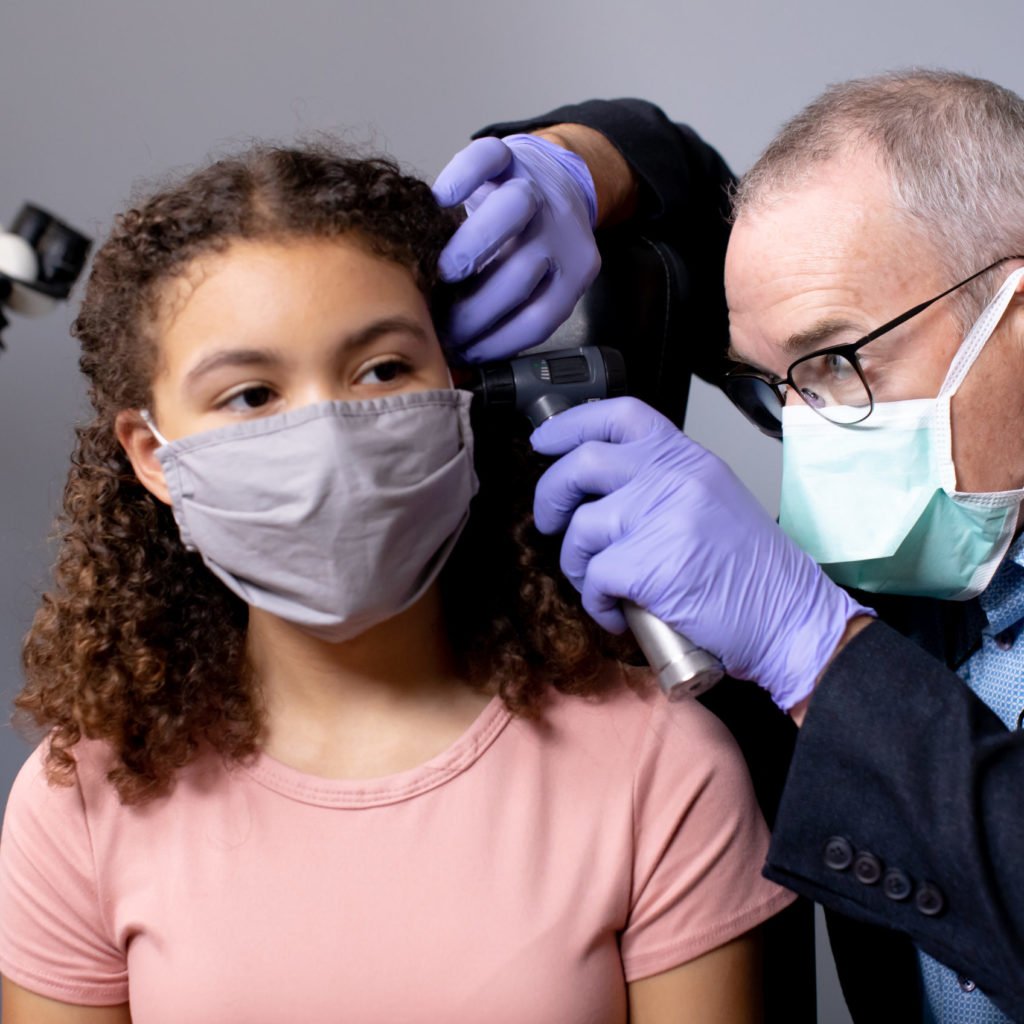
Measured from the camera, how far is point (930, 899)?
1391mm

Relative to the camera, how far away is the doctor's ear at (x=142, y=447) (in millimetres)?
1598

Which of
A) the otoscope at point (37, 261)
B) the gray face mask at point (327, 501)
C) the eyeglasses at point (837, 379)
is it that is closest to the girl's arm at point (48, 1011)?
the gray face mask at point (327, 501)

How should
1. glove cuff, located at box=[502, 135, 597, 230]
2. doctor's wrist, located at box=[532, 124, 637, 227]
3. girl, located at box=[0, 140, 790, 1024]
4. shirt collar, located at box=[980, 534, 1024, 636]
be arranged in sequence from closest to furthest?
girl, located at box=[0, 140, 790, 1024] → shirt collar, located at box=[980, 534, 1024, 636] → glove cuff, located at box=[502, 135, 597, 230] → doctor's wrist, located at box=[532, 124, 637, 227]

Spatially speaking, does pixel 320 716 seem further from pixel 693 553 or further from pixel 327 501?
pixel 693 553

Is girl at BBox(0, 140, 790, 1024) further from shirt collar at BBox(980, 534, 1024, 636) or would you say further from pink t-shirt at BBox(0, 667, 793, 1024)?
shirt collar at BBox(980, 534, 1024, 636)

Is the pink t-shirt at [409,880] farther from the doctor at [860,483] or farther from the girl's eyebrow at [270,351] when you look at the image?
the girl's eyebrow at [270,351]

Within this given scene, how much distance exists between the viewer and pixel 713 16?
2.89 m

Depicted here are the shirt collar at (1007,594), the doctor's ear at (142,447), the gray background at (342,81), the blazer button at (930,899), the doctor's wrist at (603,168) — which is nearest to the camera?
the blazer button at (930,899)

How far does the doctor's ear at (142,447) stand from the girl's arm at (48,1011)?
59 centimetres

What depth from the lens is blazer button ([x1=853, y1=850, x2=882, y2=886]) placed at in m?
1.42

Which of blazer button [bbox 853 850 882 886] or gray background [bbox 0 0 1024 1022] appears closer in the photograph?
blazer button [bbox 853 850 882 886]

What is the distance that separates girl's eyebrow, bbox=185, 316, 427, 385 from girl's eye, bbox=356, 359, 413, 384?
3cm

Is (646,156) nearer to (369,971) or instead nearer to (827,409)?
(827,409)

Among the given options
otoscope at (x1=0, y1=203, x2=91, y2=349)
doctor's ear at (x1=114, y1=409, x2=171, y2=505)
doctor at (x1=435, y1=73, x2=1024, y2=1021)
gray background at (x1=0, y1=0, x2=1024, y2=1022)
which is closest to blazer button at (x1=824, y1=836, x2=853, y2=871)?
doctor at (x1=435, y1=73, x2=1024, y2=1021)
